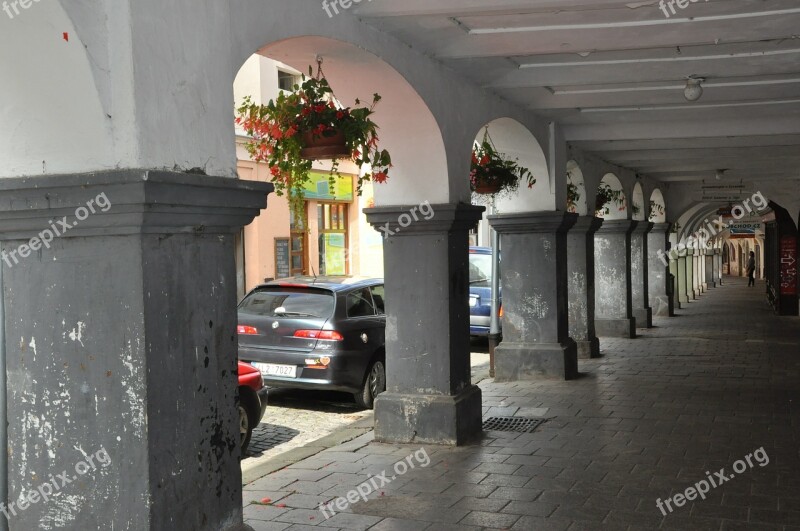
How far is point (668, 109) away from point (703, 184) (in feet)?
36.9

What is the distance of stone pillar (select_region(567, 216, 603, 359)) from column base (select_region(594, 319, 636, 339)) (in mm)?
3026

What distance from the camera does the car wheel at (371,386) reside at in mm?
9305

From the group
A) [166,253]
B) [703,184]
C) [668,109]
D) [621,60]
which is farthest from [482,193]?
[703,184]

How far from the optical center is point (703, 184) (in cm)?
2062

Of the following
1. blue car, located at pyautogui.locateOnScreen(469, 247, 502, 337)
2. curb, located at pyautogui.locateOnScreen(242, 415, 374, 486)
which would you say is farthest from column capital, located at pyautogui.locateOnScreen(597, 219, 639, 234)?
curb, located at pyautogui.locateOnScreen(242, 415, 374, 486)

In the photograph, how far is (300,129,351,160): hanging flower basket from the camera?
17.1ft

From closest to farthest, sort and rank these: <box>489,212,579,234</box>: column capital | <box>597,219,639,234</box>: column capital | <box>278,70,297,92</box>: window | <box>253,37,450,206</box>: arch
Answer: <box>253,37,450,206</box>: arch
<box>489,212,579,234</box>: column capital
<box>597,219,639,234</box>: column capital
<box>278,70,297,92</box>: window

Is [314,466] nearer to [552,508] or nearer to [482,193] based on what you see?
[552,508]

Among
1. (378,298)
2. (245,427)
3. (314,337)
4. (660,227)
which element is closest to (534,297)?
(378,298)

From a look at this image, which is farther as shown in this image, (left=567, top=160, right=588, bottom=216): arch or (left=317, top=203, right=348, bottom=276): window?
(left=317, top=203, right=348, bottom=276): window

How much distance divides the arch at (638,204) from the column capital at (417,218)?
11.6 m

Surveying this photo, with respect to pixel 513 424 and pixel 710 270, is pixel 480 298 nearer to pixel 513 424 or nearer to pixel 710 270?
pixel 513 424

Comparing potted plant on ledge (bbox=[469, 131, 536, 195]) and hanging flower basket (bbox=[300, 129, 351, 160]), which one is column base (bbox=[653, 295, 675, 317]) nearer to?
potted plant on ledge (bbox=[469, 131, 536, 195])

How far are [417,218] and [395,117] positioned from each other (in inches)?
32.8
